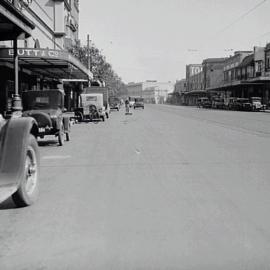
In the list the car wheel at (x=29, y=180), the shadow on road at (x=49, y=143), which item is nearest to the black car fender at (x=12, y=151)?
the car wheel at (x=29, y=180)

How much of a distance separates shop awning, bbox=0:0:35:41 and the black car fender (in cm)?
299

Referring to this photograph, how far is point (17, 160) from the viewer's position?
5883 mm

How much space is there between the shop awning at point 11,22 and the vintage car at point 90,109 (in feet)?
70.9

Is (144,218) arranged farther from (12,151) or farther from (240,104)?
(240,104)

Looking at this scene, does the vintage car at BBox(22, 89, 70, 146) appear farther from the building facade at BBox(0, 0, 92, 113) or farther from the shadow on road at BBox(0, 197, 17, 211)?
the shadow on road at BBox(0, 197, 17, 211)

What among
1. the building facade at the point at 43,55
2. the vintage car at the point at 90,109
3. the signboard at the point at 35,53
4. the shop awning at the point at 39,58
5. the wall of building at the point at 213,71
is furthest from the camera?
the wall of building at the point at 213,71

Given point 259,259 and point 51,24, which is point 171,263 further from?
point 51,24

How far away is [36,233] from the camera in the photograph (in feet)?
16.3

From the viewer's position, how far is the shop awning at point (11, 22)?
836cm

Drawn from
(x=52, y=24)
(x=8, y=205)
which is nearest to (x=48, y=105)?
(x=8, y=205)

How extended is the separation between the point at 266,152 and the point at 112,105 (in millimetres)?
56221

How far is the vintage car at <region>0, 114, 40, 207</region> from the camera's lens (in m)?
5.75

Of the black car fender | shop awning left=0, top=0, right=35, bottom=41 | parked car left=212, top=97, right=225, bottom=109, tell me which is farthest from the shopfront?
parked car left=212, top=97, right=225, bottom=109

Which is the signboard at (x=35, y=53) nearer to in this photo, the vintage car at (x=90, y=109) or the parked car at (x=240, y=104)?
the vintage car at (x=90, y=109)
